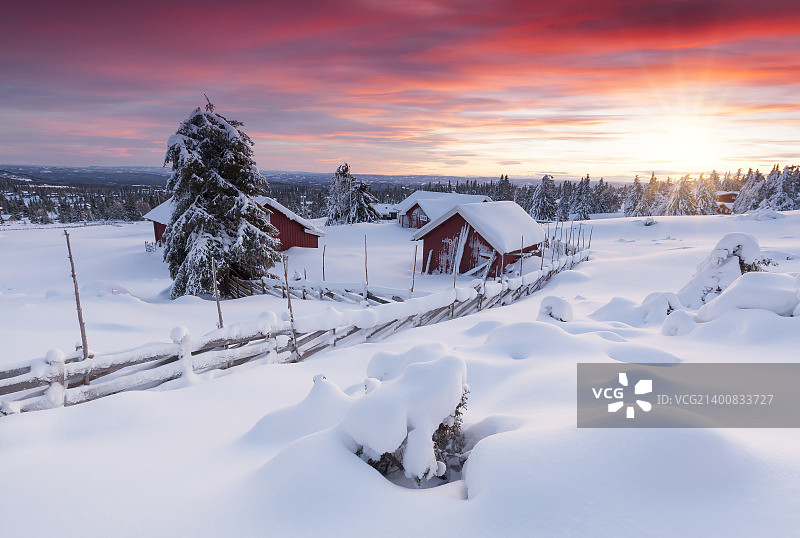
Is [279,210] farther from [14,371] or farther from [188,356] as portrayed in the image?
[14,371]

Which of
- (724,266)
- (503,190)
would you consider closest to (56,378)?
(724,266)

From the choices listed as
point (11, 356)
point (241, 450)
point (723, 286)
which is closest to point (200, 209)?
point (11, 356)

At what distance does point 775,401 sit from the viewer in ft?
12.9

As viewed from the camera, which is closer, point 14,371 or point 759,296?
point 14,371

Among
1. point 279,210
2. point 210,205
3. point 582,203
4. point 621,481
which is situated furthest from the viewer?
point 582,203

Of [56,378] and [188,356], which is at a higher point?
[56,378]

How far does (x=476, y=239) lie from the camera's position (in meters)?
23.0

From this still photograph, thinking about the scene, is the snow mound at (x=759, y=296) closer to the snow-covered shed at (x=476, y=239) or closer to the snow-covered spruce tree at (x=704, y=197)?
the snow-covered shed at (x=476, y=239)

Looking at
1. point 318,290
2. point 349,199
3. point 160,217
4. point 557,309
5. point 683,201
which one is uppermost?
point 349,199

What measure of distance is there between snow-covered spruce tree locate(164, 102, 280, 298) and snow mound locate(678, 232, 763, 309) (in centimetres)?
1581

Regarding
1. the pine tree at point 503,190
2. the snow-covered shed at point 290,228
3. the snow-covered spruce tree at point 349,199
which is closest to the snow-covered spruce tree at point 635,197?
the pine tree at point 503,190

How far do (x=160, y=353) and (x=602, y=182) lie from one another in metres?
119

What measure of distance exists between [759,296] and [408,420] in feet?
26.1

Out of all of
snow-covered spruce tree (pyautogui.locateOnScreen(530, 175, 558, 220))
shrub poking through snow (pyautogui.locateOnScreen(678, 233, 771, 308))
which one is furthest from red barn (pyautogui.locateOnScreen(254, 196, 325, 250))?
snow-covered spruce tree (pyautogui.locateOnScreen(530, 175, 558, 220))
